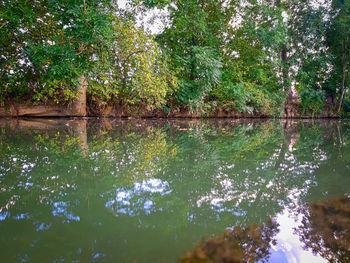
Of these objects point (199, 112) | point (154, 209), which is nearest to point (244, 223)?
point (154, 209)

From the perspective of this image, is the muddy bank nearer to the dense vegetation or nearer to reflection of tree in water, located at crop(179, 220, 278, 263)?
the dense vegetation

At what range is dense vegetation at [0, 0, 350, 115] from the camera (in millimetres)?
4645

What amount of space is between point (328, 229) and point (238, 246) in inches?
13.5

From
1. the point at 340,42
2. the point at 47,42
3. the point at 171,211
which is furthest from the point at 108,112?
the point at 340,42

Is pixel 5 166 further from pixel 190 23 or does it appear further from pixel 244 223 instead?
pixel 190 23

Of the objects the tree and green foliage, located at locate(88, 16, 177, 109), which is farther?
the tree

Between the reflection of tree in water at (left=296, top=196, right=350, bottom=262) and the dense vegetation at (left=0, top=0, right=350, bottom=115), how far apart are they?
4.29 metres

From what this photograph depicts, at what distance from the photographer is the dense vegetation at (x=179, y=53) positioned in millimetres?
4645

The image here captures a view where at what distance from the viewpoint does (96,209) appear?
0.77m

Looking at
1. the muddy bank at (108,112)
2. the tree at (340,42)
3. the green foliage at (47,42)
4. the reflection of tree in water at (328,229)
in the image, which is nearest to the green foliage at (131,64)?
the green foliage at (47,42)

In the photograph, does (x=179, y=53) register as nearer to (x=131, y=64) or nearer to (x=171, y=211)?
(x=131, y=64)

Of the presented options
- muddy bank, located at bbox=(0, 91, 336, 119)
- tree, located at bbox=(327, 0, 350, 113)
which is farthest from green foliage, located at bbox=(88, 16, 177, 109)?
tree, located at bbox=(327, 0, 350, 113)

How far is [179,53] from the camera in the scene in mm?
8125

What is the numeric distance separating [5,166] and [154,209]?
3.95 feet
